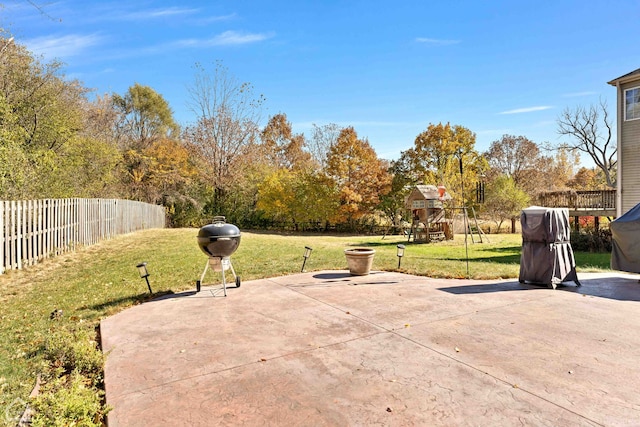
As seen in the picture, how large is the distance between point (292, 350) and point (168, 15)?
10.7m

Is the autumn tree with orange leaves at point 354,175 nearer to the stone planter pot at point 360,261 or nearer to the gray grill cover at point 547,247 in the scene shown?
the stone planter pot at point 360,261

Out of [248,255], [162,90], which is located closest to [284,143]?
[162,90]

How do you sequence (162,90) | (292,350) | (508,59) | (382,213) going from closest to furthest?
(292,350), (508,59), (382,213), (162,90)

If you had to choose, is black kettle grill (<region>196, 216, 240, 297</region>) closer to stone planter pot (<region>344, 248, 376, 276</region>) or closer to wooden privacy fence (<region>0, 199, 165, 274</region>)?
stone planter pot (<region>344, 248, 376, 276</region>)

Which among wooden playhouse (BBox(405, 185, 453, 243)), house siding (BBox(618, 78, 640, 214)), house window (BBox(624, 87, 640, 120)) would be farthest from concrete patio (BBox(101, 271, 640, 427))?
wooden playhouse (BBox(405, 185, 453, 243))

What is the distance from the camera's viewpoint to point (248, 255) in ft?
35.9

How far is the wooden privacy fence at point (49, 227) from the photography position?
8.06m

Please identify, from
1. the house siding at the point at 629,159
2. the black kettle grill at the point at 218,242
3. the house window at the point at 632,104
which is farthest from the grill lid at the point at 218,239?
the house window at the point at 632,104

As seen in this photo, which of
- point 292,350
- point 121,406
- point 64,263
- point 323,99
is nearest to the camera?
point 121,406

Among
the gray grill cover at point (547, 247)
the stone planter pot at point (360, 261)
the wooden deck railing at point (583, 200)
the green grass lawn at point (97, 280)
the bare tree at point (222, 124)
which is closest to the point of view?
the green grass lawn at point (97, 280)

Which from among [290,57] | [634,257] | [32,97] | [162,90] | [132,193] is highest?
[162,90]

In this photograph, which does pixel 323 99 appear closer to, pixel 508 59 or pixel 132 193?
pixel 508 59

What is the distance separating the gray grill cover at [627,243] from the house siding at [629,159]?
842 cm

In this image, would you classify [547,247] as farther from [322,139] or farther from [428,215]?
[322,139]
